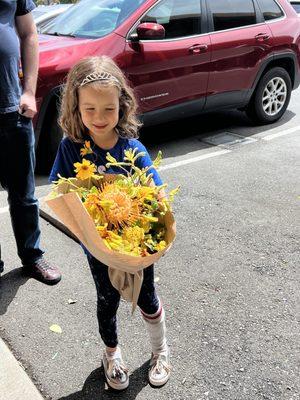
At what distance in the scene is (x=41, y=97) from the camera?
4.64 meters

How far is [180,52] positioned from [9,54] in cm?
→ 288

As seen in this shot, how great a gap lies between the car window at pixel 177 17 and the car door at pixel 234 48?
0.20m

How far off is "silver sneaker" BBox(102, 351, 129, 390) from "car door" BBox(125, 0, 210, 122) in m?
3.28

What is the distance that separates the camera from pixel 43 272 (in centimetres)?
322

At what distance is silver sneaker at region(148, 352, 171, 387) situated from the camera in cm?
239

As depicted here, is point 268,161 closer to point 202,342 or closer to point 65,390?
point 202,342

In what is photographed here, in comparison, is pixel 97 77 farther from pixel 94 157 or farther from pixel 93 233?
pixel 93 233

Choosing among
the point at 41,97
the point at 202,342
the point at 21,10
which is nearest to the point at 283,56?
the point at 41,97

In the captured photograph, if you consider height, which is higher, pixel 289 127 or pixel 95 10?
pixel 95 10

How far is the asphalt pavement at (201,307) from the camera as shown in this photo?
2.42 meters

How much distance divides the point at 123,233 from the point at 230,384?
1.05 meters

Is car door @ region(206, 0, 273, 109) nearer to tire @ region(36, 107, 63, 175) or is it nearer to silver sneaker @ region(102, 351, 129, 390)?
tire @ region(36, 107, 63, 175)

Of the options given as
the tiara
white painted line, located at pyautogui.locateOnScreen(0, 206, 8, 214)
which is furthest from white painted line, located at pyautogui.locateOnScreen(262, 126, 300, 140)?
the tiara

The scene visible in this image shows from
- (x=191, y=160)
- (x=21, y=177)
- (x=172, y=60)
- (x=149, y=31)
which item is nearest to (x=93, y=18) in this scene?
(x=149, y=31)
